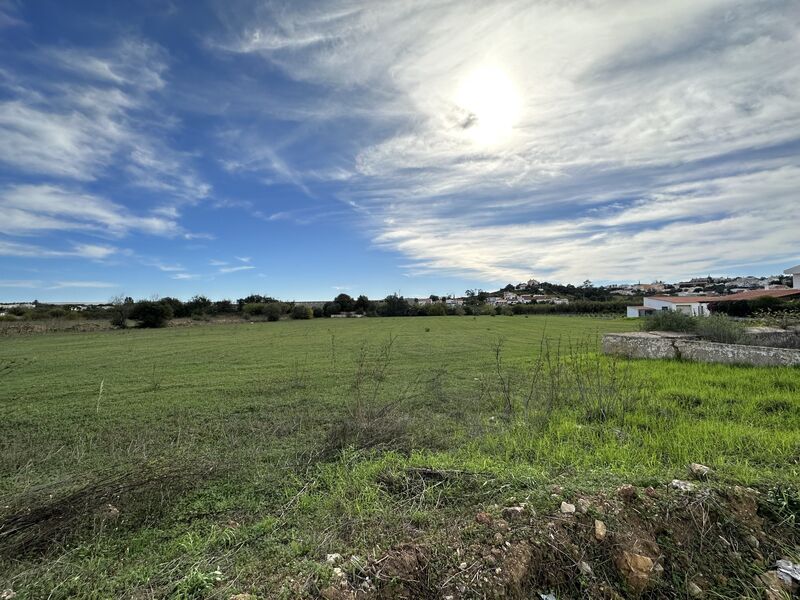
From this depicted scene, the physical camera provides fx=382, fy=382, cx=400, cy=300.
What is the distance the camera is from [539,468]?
3592mm

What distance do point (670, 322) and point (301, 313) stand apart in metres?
54.8

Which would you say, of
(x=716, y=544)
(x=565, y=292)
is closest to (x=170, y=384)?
(x=716, y=544)

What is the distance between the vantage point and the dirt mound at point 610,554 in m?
2.18

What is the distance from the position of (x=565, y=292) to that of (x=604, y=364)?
287 ft

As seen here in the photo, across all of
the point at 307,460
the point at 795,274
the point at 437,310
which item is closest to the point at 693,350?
the point at 307,460

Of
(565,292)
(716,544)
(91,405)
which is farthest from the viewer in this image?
(565,292)

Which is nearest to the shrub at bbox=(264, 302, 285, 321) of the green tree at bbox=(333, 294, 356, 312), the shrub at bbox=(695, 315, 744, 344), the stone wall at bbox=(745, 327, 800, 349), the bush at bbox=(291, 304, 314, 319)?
the bush at bbox=(291, 304, 314, 319)

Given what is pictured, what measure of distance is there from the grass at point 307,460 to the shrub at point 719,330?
99.2 inches

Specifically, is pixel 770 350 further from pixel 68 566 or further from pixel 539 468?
pixel 68 566

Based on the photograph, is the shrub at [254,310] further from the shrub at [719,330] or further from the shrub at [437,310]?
the shrub at [719,330]

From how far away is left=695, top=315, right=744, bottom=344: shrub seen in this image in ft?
32.0

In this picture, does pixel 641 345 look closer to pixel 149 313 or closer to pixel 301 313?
pixel 149 313

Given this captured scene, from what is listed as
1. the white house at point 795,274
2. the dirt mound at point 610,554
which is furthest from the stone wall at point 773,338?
the white house at point 795,274

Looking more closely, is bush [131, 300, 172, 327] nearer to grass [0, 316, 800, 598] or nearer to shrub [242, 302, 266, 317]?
shrub [242, 302, 266, 317]
